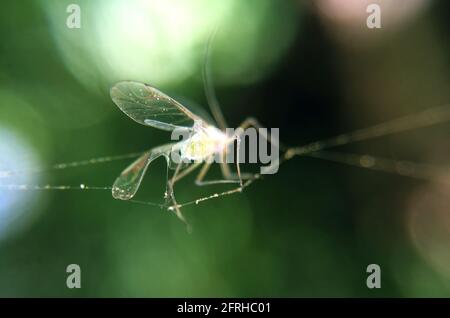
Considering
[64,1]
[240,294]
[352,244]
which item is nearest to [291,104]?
[352,244]

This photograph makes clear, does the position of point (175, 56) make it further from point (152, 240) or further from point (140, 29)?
point (152, 240)

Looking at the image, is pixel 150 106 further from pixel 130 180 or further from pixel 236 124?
pixel 236 124

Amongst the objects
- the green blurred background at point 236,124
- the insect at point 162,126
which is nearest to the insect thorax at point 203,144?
the insect at point 162,126

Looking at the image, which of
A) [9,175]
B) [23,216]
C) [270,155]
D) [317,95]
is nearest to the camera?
[9,175]

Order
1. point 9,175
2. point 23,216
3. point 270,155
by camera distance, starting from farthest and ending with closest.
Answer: point 23,216 → point 270,155 → point 9,175

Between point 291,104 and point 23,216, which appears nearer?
point 23,216

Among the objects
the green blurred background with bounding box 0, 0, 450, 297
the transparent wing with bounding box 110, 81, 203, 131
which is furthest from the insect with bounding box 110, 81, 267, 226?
the green blurred background with bounding box 0, 0, 450, 297

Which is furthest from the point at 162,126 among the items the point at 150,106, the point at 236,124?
the point at 236,124
